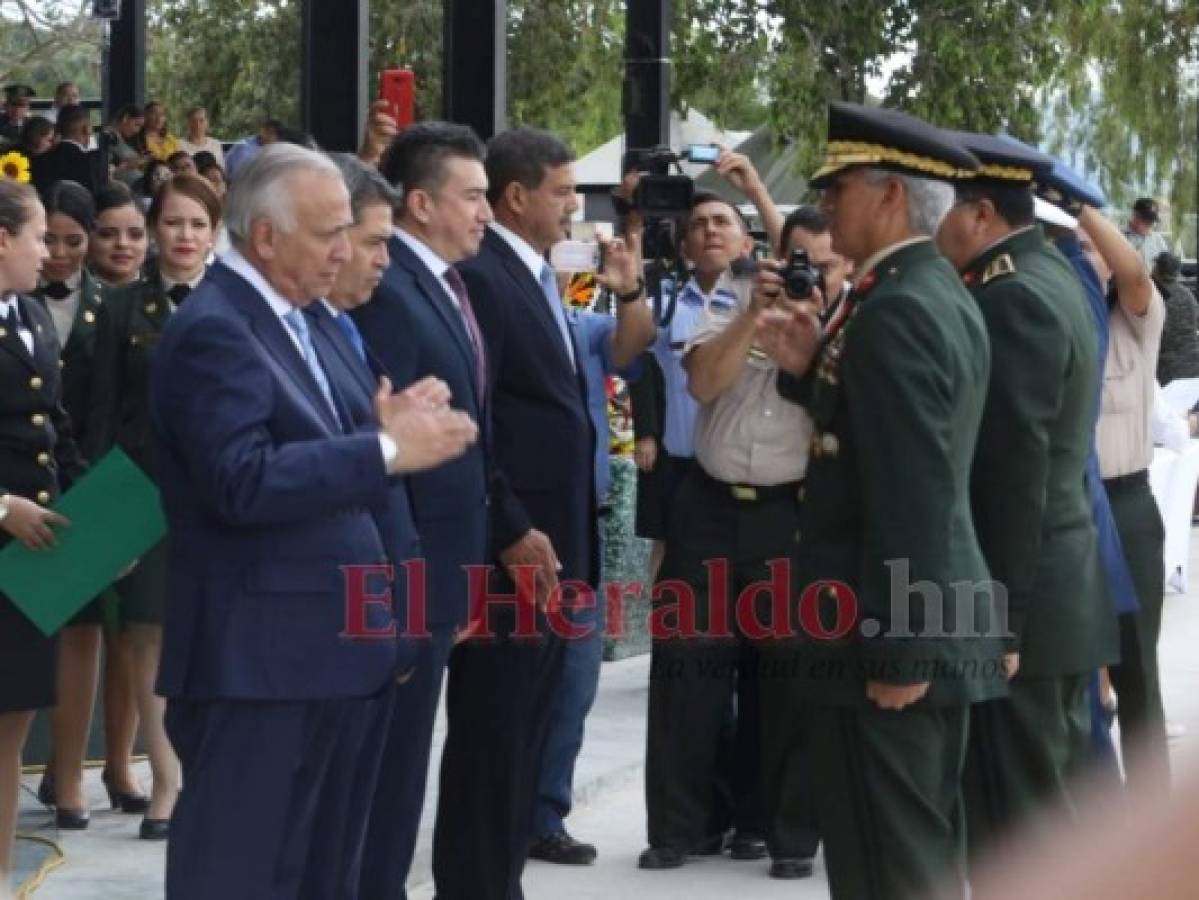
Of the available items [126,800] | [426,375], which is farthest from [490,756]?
[126,800]

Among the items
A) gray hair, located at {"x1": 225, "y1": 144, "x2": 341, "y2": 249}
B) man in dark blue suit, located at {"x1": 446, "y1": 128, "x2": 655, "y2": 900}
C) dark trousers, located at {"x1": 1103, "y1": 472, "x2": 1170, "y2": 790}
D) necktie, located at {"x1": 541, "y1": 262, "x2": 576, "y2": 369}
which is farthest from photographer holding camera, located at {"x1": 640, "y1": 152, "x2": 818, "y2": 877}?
gray hair, located at {"x1": 225, "y1": 144, "x2": 341, "y2": 249}

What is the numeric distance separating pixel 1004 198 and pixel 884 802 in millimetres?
1526

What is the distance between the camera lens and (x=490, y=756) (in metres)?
5.52

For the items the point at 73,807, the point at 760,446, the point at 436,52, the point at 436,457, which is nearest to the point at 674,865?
the point at 760,446

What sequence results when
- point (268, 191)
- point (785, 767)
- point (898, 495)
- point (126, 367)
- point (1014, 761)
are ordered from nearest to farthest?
point (268, 191)
point (898, 495)
point (1014, 761)
point (126, 367)
point (785, 767)

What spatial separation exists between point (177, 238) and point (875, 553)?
9.10ft

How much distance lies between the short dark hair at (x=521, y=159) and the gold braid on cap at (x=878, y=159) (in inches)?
46.1

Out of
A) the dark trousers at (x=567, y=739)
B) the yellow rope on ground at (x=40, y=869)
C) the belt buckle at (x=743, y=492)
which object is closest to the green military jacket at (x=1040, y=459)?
the belt buckle at (x=743, y=492)

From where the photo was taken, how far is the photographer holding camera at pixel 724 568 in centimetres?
648

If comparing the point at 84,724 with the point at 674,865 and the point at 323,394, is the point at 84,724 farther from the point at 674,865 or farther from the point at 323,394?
the point at 323,394

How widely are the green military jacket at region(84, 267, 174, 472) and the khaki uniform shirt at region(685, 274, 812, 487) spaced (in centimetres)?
151

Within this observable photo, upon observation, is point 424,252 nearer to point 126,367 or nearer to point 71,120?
point 126,367

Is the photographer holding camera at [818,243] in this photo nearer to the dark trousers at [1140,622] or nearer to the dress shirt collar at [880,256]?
the dark trousers at [1140,622]

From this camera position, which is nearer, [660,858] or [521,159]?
[521,159]
